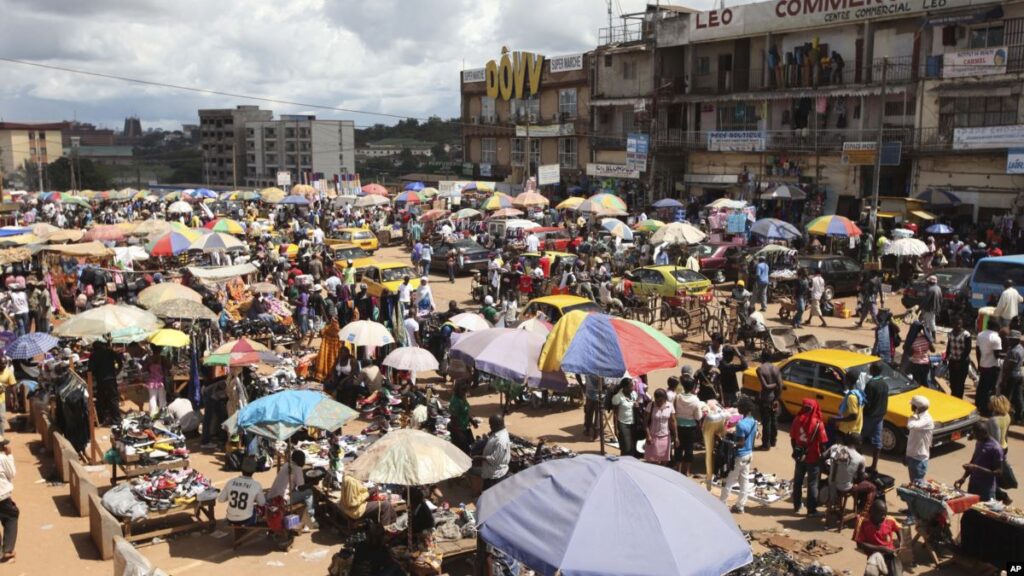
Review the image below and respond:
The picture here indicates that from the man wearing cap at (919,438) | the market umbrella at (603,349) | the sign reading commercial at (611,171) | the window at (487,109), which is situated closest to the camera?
the man wearing cap at (919,438)

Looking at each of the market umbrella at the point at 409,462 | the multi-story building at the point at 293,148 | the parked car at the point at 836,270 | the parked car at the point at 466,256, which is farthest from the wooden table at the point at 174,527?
the multi-story building at the point at 293,148

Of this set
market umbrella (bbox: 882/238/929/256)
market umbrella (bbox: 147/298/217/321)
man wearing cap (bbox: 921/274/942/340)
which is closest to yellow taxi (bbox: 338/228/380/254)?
market umbrella (bbox: 147/298/217/321)

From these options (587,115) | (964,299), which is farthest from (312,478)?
(587,115)

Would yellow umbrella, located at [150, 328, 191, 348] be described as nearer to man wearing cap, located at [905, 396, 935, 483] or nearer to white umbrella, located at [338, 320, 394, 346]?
white umbrella, located at [338, 320, 394, 346]

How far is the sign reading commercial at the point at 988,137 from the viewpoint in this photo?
29.7m

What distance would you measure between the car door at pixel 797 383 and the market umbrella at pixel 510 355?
3.84m

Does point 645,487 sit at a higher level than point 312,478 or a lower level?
higher

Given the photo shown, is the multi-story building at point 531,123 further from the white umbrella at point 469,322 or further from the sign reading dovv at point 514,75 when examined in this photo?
the white umbrella at point 469,322

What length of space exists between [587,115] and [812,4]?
18.1m

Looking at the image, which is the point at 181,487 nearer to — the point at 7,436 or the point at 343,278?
the point at 7,436

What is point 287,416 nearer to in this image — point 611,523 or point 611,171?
point 611,523

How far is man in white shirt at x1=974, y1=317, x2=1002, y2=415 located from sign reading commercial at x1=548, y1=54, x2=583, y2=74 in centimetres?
4189

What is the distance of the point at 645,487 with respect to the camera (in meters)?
6.10

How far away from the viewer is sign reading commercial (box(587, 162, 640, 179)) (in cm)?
4631
